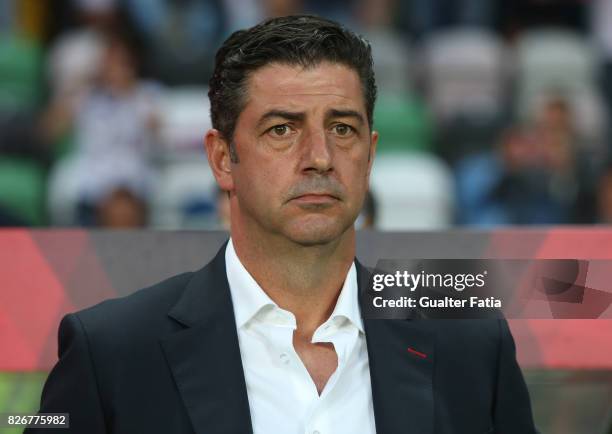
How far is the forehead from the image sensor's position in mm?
1824

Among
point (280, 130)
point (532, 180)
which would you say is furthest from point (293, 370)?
point (532, 180)

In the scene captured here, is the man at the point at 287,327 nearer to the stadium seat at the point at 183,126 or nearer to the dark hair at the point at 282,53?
the dark hair at the point at 282,53

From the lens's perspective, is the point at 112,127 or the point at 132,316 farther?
the point at 112,127

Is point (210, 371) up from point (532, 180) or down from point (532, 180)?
down

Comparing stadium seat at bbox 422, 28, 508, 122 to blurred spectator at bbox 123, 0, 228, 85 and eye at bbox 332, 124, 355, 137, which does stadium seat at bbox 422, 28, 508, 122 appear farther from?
eye at bbox 332, 124, 355, 137

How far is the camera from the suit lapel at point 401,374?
1804mm

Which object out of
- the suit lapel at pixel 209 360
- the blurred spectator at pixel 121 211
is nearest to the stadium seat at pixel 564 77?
the blurred spectator at pixel 121 211

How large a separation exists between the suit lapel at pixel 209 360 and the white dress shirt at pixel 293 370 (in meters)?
0.03

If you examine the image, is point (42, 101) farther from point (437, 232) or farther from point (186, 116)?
point (437, 232)

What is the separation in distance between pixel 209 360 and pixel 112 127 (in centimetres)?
423

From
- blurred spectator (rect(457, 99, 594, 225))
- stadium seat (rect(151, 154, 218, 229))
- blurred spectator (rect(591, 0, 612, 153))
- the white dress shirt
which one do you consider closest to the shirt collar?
the white dress shirt

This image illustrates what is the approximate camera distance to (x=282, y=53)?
185 centimetres

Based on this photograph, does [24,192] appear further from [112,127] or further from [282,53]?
[282,53]

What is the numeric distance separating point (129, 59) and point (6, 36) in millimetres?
1048
